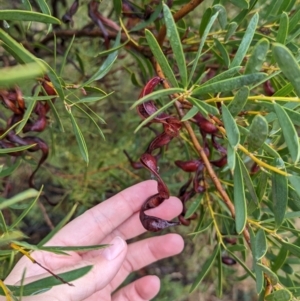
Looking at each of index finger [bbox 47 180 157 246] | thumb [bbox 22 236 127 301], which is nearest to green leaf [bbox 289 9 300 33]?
thumb [bbox 22 236 127 301]

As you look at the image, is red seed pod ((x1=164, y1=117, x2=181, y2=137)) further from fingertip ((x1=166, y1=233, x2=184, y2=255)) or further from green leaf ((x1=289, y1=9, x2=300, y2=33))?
fingertip ((x1=166, y1=233, x2=184, y2=255))

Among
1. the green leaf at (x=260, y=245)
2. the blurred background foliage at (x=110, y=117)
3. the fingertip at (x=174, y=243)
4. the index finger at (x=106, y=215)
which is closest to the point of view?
the green leaf at (x=260, y=245)

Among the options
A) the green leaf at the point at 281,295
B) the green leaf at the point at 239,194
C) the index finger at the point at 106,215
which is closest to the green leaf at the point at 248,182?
the green leaf at the point at 239,194

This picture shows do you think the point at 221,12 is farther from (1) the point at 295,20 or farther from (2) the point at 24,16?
(2) the point at 24,16

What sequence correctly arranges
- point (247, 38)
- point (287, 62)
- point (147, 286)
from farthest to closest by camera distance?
1. point (147, 286)
2. point (247, 38)
3. point (287, 62)

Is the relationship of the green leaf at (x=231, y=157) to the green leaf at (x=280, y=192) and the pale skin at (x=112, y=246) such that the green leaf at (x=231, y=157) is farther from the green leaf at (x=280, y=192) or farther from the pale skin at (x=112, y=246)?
the pale skin at (x=112, y=246)

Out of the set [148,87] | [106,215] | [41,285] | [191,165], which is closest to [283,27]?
[148,87]
